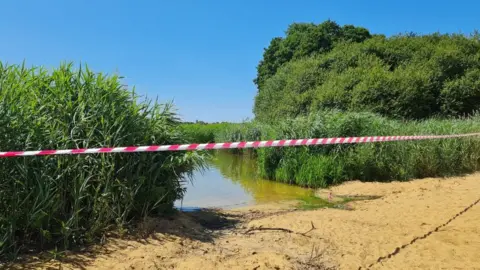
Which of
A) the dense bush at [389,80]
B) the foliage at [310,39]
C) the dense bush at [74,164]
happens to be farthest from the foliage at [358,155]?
the foliage at [310,39]

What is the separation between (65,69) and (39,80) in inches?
16.6

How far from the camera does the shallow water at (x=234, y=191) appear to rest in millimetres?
10750

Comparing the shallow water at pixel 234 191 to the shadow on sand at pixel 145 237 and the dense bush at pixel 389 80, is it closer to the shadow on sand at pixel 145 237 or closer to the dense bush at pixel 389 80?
the shadow on sand at pixel 145 237

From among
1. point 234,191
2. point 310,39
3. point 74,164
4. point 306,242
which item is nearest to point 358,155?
point 234,191

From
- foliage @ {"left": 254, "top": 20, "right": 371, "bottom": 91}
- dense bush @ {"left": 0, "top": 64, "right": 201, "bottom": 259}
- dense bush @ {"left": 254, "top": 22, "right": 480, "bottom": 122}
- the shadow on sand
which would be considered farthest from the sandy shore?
foliage @ {"left": 254, "top": 20, "right": 371, "bottom": 91}

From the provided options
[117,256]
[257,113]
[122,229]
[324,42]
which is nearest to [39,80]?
[122,229]

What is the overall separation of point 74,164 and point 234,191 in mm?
7920

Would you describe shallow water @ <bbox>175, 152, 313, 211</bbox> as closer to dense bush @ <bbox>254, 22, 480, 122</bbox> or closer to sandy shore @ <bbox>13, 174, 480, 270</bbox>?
sandy shore @ <bbox>13, 174, 480, 270</bbox>

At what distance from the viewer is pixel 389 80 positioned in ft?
75.5

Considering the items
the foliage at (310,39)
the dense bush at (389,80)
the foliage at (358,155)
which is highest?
the foliage at (310,39)

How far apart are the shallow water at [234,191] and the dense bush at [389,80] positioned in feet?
28.2

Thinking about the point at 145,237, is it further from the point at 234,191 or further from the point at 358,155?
the point at 358,155

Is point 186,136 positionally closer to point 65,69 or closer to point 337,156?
point 65,69

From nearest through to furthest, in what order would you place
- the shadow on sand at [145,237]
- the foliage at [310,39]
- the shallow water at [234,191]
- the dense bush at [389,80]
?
the shadow on sand at [145,237]
the shallow water at [234,191]
the dense bush at [389,80]
the foliage at [310,39]
